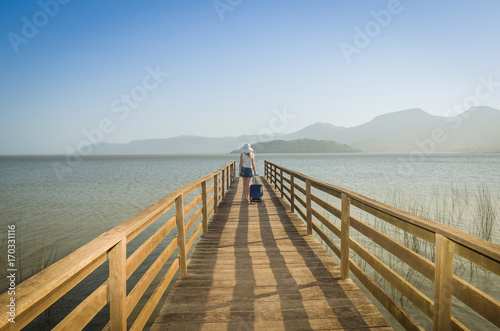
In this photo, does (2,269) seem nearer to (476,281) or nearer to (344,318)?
(344,318)

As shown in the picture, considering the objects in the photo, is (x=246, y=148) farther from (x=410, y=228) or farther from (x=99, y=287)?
(x=99, y=287)

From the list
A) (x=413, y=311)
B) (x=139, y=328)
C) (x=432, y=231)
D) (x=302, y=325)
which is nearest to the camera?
(x=432, y=231)

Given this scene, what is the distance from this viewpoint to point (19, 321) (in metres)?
0.96

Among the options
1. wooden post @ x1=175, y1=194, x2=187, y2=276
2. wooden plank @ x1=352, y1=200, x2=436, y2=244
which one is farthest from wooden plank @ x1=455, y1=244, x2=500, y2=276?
wooden post @ x1=175, y1=194, x2=187, y2=276

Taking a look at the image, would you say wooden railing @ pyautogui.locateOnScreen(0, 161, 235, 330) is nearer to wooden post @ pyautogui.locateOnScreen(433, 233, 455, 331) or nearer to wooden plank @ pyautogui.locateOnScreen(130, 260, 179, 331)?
wooden plank @ pyautogui.locateOnScreen(130, 260, 179, 331)

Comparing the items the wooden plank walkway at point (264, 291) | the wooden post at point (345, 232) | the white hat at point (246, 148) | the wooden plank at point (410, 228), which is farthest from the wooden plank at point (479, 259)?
the white hat at point (246, 148)

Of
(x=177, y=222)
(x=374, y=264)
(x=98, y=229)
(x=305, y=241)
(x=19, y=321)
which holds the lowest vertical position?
(x=98, y=229)

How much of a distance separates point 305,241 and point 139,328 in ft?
11.2

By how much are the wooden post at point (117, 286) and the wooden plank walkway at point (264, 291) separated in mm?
790

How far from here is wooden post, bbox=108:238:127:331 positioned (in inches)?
69.5

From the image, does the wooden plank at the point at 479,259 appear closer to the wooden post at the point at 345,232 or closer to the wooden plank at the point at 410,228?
the wooden plank at the point at 410,228

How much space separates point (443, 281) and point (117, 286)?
2.09m

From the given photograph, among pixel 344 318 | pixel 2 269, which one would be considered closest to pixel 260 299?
pixel 344 318

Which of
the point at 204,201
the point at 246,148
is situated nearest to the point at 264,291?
the point at 204,201
